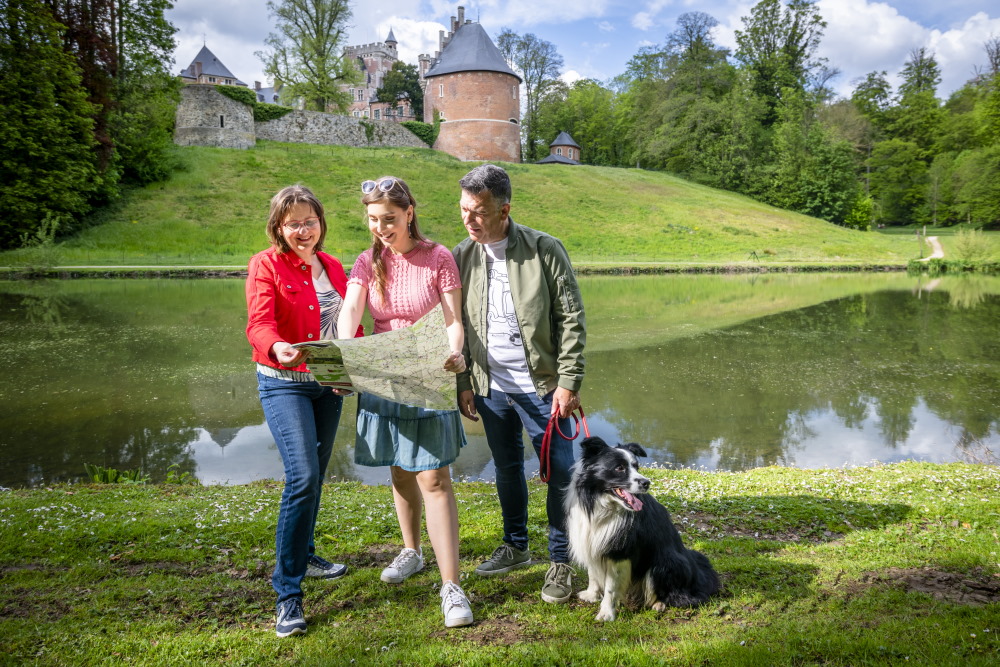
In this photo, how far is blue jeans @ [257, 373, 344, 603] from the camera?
3078 mm

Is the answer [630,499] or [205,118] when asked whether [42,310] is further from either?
[205,118]

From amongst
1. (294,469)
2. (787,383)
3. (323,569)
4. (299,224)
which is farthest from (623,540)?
(787,383)

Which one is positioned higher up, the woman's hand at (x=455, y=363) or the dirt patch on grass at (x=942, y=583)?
the woman's hand at (x=455, y=363)

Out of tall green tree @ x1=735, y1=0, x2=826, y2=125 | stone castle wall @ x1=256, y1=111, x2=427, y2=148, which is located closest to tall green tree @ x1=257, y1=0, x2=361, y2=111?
stone castle wall @ x1=256, y1=111, x2=427, y2=148

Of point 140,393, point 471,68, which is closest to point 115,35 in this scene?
point 471,68

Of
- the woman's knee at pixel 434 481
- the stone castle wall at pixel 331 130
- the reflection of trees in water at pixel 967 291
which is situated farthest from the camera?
the stone castle wall at pixel 331 130

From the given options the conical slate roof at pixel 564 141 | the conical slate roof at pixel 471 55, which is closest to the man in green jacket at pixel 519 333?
the conical slate roof at pixel 471 55

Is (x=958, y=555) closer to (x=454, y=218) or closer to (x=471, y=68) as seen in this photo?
(x=454, y=218)

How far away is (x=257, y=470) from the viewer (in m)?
7.15

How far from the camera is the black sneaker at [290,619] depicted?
9.93ft

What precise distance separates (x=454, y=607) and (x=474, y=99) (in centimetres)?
5492

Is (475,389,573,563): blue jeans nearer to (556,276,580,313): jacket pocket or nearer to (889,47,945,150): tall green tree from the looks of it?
(556,276,580,313): jacket pocket

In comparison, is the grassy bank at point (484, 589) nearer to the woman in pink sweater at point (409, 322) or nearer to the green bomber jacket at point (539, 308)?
the woman in pink sweater at point (409, 322)

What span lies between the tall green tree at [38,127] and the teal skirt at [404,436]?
1243 inches
